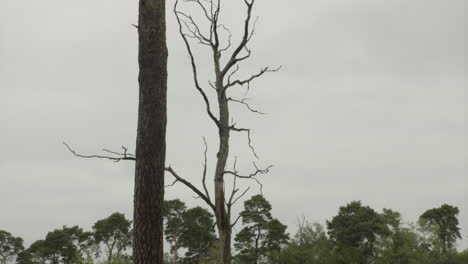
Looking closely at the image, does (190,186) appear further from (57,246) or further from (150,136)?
(57,246)

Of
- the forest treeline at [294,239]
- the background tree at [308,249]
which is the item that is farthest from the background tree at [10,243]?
the background tree at [308,249]

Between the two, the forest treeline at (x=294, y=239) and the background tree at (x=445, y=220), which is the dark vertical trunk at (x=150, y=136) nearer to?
the forest treeline at (x=294, y=239)

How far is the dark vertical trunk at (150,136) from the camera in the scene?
226 inches

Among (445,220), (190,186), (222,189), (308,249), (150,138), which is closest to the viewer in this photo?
(150,138)

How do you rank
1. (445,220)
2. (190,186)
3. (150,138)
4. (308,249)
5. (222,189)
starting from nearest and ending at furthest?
(150,138), (190,186), (222,189), (308,249), (445,220)

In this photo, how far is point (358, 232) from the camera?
4828cm

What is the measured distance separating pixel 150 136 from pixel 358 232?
45.5 metres

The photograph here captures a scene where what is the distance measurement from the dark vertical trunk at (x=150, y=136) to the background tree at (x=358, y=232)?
41.2 metres

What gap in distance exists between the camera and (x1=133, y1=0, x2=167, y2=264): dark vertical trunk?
5.73 meters

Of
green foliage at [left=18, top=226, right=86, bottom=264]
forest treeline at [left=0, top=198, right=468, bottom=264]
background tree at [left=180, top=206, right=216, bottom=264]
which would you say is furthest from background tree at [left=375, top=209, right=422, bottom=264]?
green foliage at [left=18, top=226, right=86, bottom=264]

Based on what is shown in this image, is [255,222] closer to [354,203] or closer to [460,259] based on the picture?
[354,203]

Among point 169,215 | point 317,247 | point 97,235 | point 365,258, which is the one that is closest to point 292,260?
point 317,247

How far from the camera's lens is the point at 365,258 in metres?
47.4

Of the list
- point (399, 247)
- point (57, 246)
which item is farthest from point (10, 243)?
point (399, 247)
